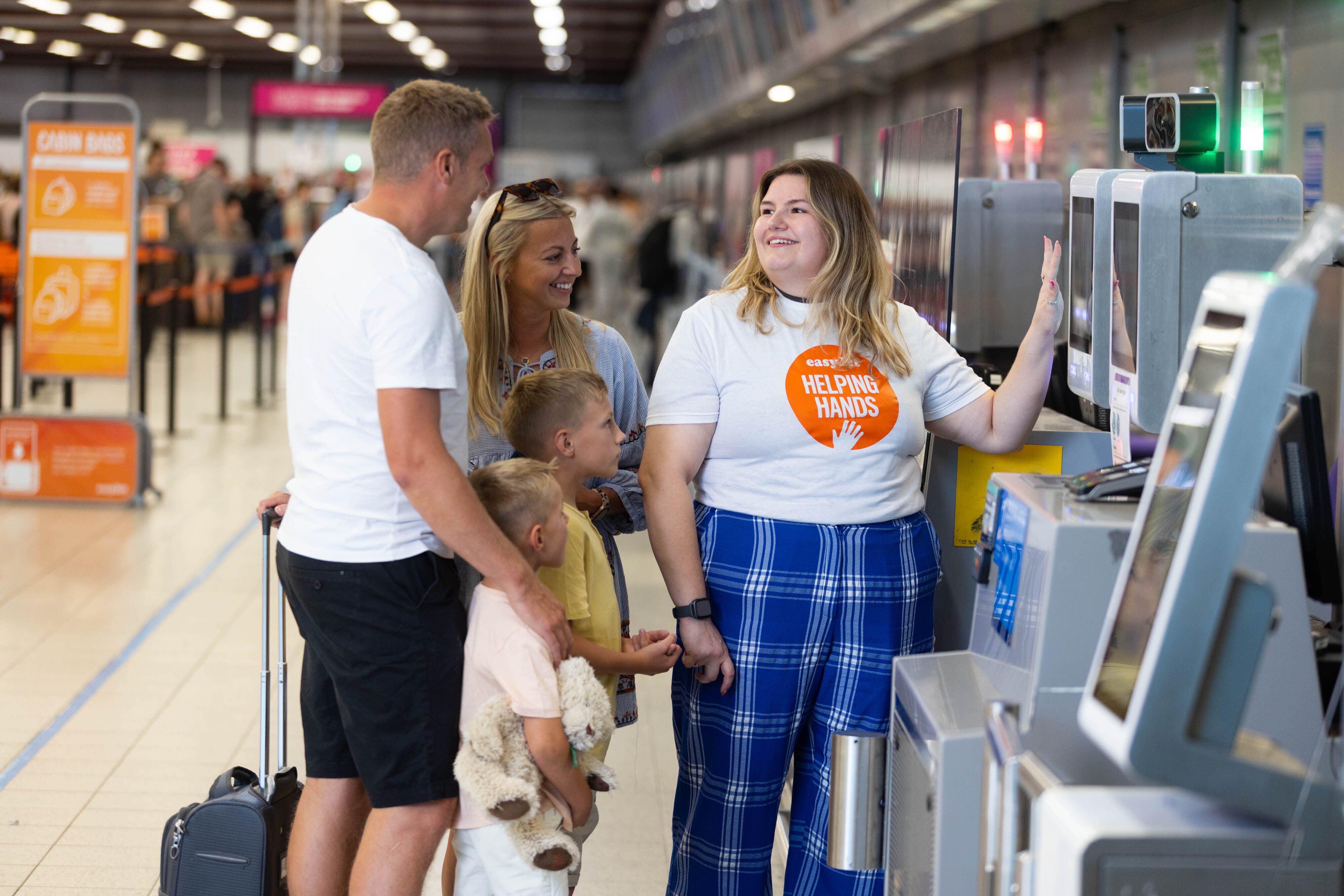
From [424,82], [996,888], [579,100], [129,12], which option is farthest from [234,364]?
[579,100]

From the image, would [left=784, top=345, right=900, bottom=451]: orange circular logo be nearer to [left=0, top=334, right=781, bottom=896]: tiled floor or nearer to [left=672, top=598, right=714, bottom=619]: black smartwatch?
[left=672, top=598, right=714, bottom=619]: black smartwatch

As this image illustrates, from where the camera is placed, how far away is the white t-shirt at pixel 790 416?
2.16 meters

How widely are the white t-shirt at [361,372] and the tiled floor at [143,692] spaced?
131 centimetres

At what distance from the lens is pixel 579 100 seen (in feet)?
98.3

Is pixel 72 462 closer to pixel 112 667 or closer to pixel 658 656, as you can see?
pixel 112 667

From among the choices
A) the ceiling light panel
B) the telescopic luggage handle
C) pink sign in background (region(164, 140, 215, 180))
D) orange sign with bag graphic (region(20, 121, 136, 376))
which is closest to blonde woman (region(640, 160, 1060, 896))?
the telescopic luggage handle

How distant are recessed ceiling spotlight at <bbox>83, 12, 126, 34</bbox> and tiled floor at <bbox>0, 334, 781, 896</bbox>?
51.0 ft

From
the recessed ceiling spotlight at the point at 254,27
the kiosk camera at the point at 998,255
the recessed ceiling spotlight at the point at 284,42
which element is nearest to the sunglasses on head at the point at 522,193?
the kiosk camera at the point at 998,255

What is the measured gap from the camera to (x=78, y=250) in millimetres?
6160

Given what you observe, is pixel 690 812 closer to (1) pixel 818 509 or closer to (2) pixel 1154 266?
(1) pixel 818 509

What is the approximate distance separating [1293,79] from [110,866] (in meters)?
4.05

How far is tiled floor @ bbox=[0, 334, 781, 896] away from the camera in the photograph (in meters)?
3.01

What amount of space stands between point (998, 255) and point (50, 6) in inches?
747

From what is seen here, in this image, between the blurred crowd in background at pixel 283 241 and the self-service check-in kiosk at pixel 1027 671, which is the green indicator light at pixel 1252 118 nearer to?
the self-service check-in kiosk at pixel 1027 671
